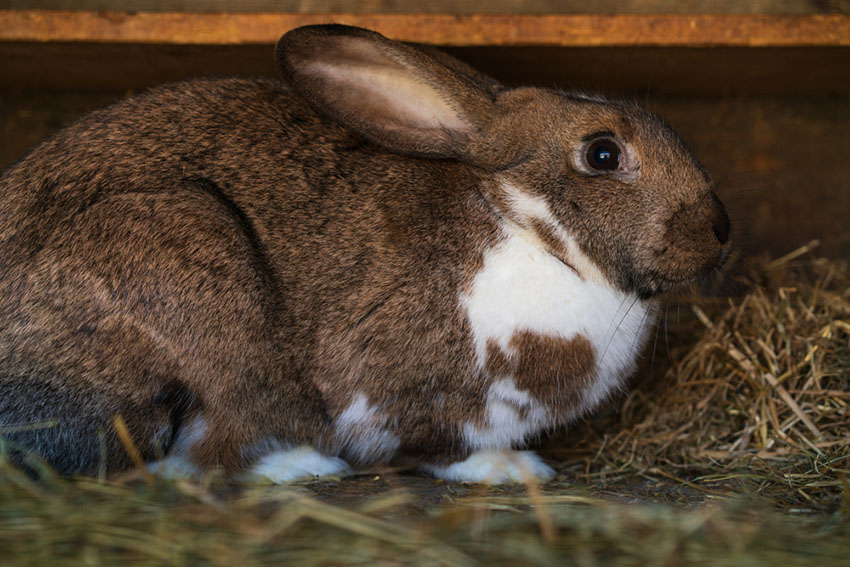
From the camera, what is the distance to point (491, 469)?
7.83 ft

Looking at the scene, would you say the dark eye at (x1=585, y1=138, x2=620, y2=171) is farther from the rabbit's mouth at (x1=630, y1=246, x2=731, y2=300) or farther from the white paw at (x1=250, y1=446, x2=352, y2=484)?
the white paw at (x1=250, y1=446, x2=352, y2=484)

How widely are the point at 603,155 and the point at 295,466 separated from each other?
1212 millimetres

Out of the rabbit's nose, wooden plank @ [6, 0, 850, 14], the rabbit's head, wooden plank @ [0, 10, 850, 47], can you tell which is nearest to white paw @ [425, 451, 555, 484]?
the rabbit's head

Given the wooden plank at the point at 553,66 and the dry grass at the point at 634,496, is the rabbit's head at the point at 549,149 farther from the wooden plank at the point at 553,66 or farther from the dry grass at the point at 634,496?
the dry grass at the point at 634,496

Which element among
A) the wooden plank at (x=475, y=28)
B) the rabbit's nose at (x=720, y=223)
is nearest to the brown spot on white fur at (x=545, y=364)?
the rabbit's nose at (x=720, y=223)

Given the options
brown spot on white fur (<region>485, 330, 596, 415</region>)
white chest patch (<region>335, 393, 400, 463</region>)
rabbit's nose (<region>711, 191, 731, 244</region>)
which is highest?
rabbit's nose (<region>711, 191, 731, 244</region>)

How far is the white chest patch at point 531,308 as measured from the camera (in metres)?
2.28

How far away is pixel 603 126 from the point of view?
2.34 meters

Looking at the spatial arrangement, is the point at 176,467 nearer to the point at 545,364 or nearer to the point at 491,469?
the point at 491,469

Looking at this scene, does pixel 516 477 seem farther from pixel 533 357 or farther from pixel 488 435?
pixel 533 357

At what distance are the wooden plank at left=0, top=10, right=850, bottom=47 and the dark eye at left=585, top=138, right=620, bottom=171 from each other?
533mm

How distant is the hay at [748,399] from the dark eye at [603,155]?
25.8 inches

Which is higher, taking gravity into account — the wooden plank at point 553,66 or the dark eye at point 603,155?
the wooden plank at point 553,66

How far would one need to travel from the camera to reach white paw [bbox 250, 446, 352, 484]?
2307mm
